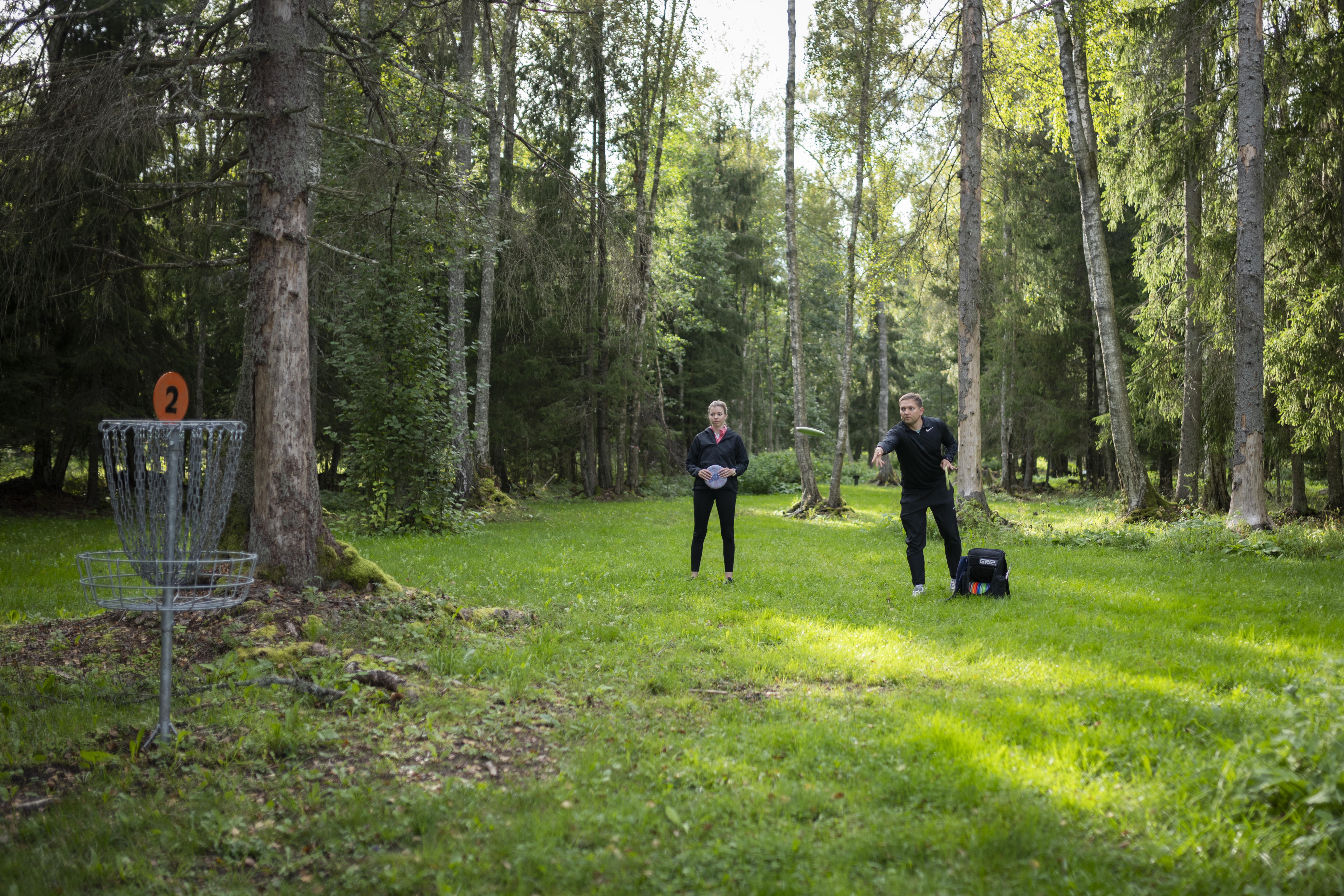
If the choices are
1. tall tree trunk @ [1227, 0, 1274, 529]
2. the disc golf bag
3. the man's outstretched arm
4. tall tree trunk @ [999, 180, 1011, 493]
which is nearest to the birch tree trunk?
tall tree trunk @ [1227, 0, 1274, 529]

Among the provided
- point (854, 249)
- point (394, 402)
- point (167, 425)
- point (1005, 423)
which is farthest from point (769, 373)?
point (167, 425)

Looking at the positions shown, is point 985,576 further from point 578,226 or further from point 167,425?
point 167,425

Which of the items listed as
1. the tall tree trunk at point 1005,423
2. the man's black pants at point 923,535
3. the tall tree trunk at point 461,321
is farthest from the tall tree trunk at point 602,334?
the tall tree trunk at point 1005,423

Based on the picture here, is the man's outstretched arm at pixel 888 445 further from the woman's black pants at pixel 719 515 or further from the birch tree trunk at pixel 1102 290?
the birch tree trunk at pixel 1102 290

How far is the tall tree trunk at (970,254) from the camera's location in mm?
13391

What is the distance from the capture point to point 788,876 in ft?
9.37

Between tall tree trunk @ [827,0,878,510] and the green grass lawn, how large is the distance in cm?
1162

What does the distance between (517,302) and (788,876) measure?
13.0 m

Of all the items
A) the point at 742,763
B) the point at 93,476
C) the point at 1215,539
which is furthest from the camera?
the point at 93,476

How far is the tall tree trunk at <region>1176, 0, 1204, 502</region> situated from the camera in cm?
1278

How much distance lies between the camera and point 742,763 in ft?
12.6

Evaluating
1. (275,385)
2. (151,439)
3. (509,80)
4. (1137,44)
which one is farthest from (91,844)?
(1137,44)

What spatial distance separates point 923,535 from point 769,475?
19716 mm

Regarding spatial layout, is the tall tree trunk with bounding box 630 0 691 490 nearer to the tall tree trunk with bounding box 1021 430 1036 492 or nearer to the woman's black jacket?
the woman's black jacket
